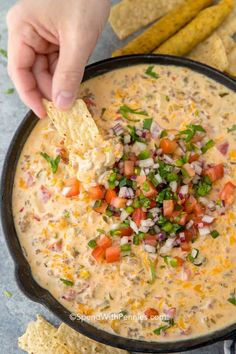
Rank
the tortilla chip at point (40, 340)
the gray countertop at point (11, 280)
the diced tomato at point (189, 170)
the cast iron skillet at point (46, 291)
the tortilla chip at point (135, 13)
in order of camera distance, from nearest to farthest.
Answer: the cast iron skillet at point (46, 291)
the diced tomato at point (189, 170)
the tortilla chip at point (40, 340)
the gray countertop at point (11, 280)
the tortilla chip at point (135, 13)

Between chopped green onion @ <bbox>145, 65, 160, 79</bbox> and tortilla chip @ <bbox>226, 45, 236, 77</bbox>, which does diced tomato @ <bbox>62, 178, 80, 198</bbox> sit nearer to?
chopped green onion @ <bbox>145, 65, 160, 79</bbox>

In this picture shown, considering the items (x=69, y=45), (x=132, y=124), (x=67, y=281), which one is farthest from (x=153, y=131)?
(x=67, y=281)

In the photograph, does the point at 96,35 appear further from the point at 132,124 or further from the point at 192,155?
the point at 192,155

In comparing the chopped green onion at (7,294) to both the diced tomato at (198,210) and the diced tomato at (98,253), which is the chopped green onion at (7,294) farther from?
the diced tomato at (198,210)

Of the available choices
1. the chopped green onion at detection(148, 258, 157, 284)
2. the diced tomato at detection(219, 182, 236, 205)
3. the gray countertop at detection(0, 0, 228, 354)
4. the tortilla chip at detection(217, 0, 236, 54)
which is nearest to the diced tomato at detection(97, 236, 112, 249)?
the chopped green onion at detection(148, 258, 157, 284)

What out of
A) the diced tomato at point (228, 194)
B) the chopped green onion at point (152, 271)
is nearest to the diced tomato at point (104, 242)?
the chopped green onion at point (152, 271)

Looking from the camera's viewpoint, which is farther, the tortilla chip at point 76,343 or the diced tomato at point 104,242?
the tortilla chip at point 76,343

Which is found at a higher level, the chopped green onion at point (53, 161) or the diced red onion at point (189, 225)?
the chopped green onion at point (53, 161)
